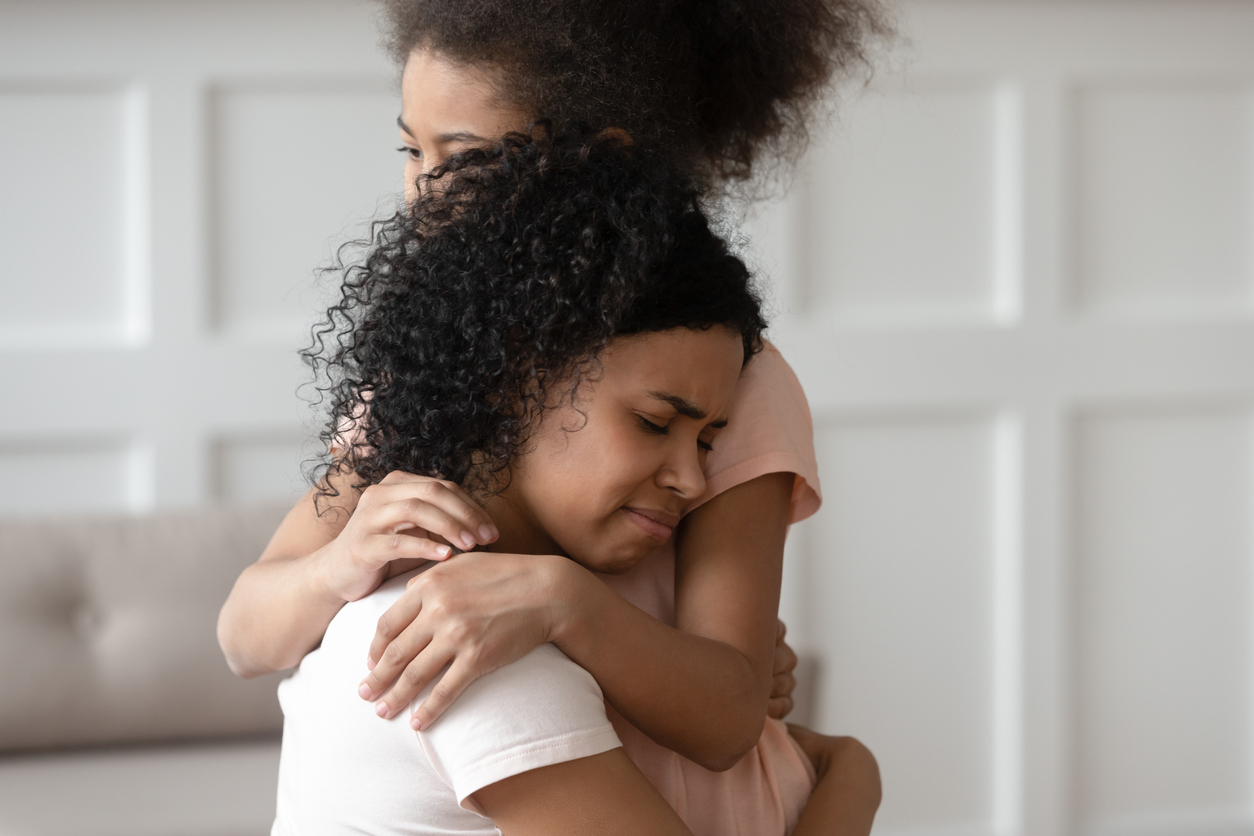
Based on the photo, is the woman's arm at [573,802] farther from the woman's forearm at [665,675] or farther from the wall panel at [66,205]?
the wall panel at [66,205]

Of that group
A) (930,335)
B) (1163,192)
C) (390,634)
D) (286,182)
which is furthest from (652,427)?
(1163,192)

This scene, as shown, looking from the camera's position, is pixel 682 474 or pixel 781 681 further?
pixel 781 681

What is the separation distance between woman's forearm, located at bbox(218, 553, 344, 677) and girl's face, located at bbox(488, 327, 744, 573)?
0.57 ft

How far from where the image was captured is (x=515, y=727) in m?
0.67

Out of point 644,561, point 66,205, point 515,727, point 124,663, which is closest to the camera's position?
point 515,727

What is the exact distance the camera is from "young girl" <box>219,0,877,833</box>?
739mm

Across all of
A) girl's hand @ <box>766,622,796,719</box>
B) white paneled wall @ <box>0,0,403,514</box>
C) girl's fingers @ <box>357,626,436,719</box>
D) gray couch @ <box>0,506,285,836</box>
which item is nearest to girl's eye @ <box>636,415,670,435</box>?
girl's fingers @ <box>357,626,436,719</box>

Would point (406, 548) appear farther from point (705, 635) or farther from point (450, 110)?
point (450, 110)

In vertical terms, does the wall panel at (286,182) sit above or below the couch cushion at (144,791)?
Result: above

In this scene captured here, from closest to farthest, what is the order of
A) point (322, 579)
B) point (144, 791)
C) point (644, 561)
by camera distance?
point (322, 579) < point (644, 561) < point (144, 791)

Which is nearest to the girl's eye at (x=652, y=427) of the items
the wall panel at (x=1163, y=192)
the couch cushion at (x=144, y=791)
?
the couch cushion at (x=144, y=791)

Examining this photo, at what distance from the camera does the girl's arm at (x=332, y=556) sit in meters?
0.78

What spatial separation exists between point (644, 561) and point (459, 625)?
1.01 ft

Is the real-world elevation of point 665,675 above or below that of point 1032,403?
below
